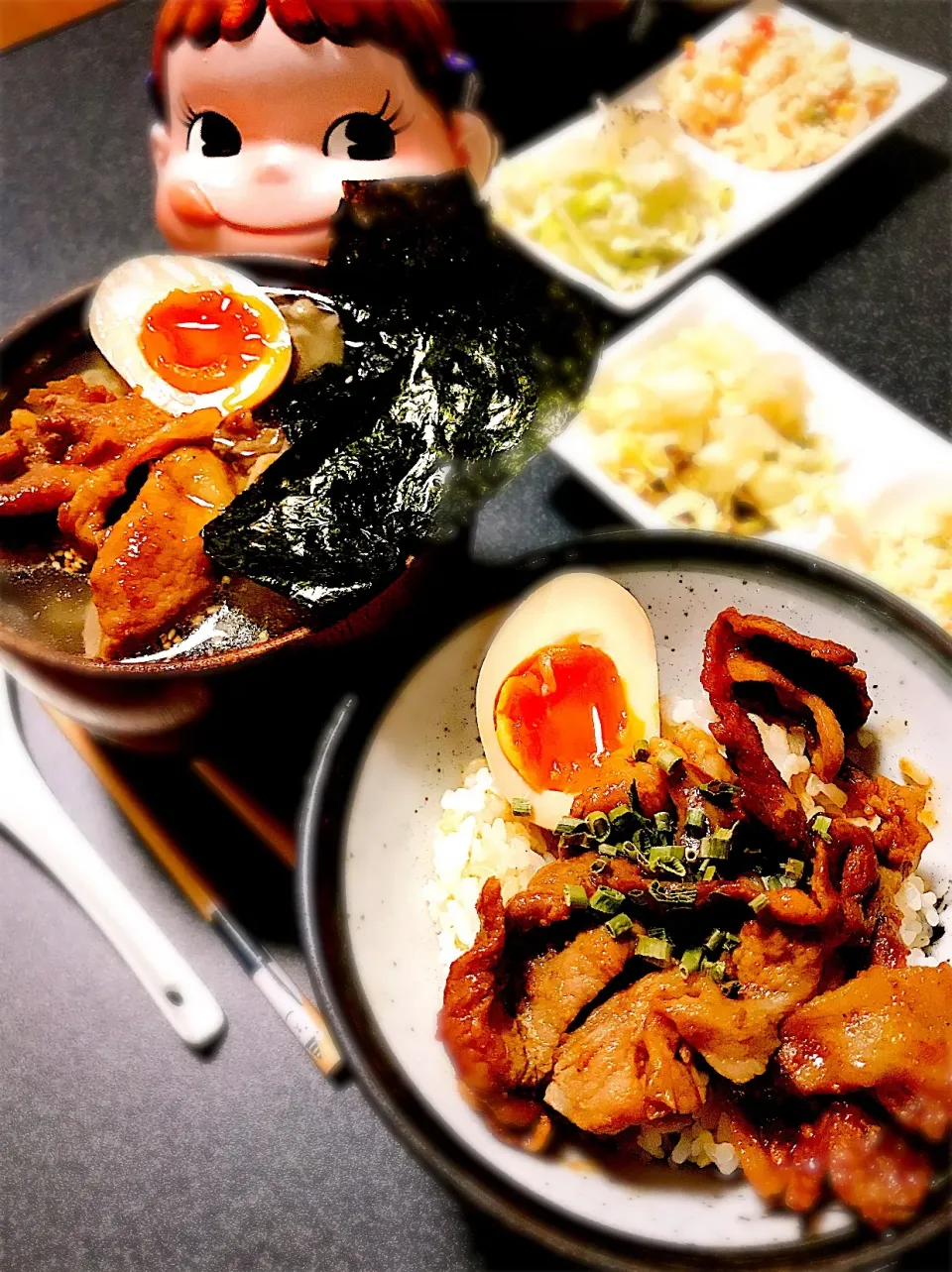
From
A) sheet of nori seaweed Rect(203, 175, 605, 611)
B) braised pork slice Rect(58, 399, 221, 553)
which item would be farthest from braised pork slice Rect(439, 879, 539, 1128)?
braised pork slice Rect(58, 399, 221, 553)

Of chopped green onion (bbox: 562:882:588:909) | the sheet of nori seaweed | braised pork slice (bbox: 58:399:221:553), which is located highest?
braised pork slice (bbox: 58:399:221:553)

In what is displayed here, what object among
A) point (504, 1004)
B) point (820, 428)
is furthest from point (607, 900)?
point (820, 428)

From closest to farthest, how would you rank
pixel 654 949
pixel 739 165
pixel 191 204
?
pixel 654 949, pixel 191 204, pixel 739 165

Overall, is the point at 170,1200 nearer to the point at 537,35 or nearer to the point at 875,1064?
the point at 875,1064

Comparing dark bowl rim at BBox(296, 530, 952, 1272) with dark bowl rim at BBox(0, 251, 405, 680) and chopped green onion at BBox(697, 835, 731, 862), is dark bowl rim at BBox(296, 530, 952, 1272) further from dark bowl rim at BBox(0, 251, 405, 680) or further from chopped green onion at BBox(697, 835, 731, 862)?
chopped green onion at BBox(697, 835, 731, 862)

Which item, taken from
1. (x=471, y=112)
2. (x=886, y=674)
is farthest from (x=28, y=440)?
(x=886, y=674)

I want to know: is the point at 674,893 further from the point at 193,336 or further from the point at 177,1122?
the point at 193,336

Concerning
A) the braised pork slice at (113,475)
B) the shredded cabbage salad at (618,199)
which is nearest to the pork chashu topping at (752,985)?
the braised pork slice at (113,475)
